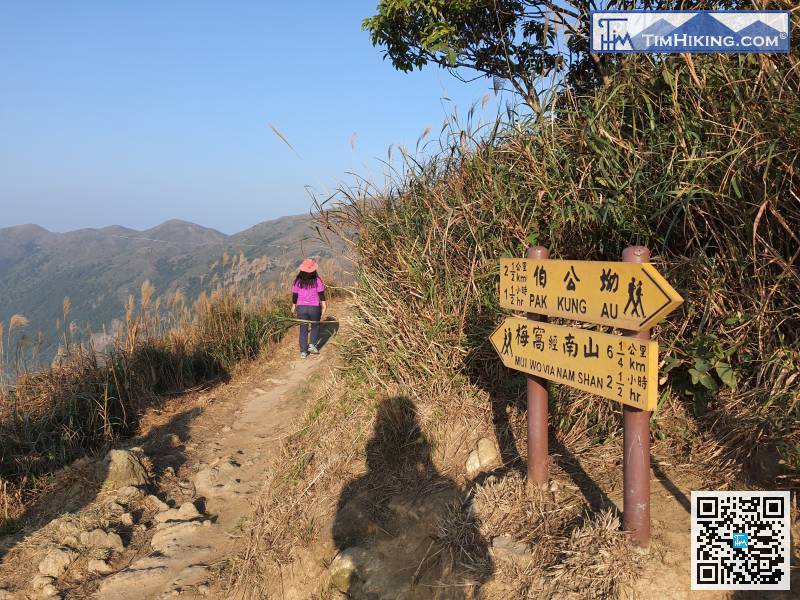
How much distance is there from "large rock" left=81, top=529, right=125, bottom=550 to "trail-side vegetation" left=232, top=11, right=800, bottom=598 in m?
1.44

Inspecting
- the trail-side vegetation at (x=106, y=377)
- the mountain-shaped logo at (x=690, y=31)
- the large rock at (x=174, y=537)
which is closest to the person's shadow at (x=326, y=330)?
the trail-side vegetation at (x=106, y=377)

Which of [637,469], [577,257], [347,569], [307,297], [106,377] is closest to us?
[637,469]

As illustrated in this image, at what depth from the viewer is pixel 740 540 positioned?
7.48 ft

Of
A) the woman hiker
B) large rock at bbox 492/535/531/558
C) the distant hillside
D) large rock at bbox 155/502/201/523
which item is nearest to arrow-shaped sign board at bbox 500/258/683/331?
large rock at bbox 492/535/531/558

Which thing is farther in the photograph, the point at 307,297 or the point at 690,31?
the point at 307,297

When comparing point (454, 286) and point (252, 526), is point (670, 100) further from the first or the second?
point (252, 526)

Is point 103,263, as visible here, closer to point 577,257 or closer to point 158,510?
point 158,510

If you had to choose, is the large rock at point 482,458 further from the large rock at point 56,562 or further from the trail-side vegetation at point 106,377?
the large rock at point 56,562

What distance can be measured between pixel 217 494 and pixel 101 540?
40.1 inches

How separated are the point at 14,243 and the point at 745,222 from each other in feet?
596

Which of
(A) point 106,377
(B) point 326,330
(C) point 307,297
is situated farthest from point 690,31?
(B) point 326,330

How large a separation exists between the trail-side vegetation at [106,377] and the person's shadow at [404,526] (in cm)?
171

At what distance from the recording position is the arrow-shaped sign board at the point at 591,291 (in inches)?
81.7

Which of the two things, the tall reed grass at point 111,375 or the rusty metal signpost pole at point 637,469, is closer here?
the rusty metal signpost pole at point 637,469
